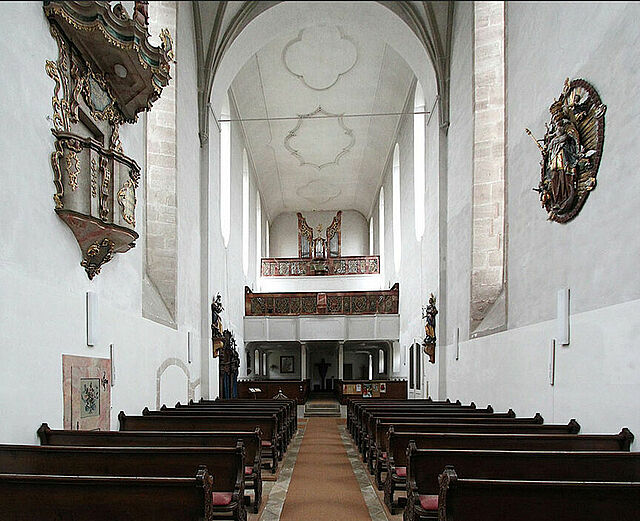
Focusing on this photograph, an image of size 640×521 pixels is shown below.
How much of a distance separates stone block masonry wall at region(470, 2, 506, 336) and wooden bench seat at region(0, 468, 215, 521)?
7313 mm

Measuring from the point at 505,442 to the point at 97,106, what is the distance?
4.88 m

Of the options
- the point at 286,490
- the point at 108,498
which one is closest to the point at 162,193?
the point at 286,490

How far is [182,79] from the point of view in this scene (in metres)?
10.4

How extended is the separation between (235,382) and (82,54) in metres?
11.4

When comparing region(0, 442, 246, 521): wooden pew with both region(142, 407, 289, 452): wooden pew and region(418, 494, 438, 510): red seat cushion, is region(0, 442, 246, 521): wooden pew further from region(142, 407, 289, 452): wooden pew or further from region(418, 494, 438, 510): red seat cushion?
region(142, 407, 289, 452): wooden pew

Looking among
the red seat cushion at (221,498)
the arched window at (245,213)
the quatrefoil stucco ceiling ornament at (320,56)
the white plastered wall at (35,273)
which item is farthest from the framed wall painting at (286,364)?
the red seat cushion at (221,498)

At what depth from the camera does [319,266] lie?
26.7 m

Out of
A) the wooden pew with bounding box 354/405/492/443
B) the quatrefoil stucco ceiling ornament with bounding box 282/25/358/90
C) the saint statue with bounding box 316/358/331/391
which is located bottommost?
the saint statue with bounding box 316/358/331/391

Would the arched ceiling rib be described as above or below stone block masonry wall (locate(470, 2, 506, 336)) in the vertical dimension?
above

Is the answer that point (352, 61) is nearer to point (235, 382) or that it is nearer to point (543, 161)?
point (235, 382)

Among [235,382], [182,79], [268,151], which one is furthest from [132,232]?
[268,151]

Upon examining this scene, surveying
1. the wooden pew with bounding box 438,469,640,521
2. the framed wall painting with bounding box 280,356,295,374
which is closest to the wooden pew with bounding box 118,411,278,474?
the wooden pew with bounding box 438,469,640,521

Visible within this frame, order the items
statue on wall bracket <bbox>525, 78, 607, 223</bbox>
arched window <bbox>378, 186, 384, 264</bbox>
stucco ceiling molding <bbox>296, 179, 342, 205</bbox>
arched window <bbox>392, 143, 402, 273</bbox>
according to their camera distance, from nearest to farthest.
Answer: statue on wall bracket <bbox>525, 78, 607, 223</bbox>
arched window <bbox>392, 143, 402, 273</bbox>
arched window <bbox>378, 186, 384, 264</bbox>
stucco ceiling molding <bbox>296, 179, 342, 205</bbox>

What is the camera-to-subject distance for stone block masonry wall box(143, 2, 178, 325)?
31.3 feet
